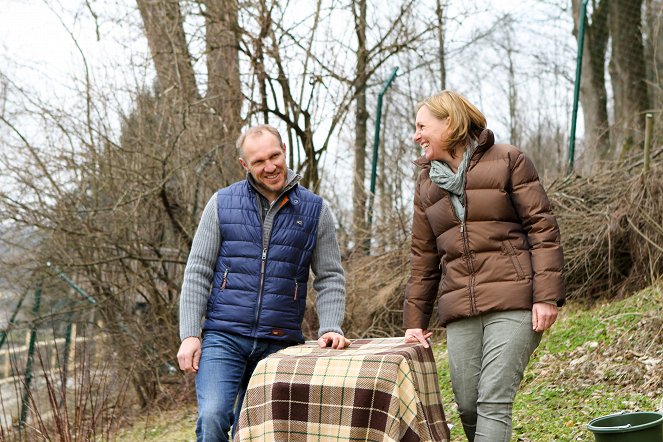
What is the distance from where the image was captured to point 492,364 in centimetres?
350

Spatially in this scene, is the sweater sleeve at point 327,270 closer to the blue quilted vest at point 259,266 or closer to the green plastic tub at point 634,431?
the blue quilted vest at point 259,266

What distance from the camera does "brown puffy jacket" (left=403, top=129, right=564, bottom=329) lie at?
3461 millimetres

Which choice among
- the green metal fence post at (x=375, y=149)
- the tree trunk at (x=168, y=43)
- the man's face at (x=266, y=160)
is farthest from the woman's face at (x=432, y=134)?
the tree trunk at (x=168, y=43)

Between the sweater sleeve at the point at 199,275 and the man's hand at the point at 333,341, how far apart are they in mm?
567

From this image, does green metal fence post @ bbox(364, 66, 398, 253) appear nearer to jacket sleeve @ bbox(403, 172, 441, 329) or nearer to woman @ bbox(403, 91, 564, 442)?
jacket sleeve @ bbox(403, 172, 441, 329)

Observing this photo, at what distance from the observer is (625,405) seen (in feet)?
17.2

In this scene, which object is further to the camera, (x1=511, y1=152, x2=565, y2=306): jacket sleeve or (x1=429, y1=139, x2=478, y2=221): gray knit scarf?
(x1=429, y1=139, x2=478, y2=221): gray knit scarf

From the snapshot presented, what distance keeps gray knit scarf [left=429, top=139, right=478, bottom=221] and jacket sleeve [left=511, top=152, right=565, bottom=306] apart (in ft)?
0.67

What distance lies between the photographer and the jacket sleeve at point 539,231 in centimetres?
341

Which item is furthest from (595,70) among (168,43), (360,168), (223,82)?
(168,43)

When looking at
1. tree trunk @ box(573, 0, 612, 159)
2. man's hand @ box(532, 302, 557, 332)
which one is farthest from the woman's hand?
tree trunk @ box(573, 0, 612, 159)

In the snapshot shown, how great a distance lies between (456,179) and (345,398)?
1.02 meters

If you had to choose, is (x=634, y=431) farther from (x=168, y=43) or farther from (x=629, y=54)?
(x=629, y=54)

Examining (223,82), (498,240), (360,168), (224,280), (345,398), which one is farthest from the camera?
(360,168)
